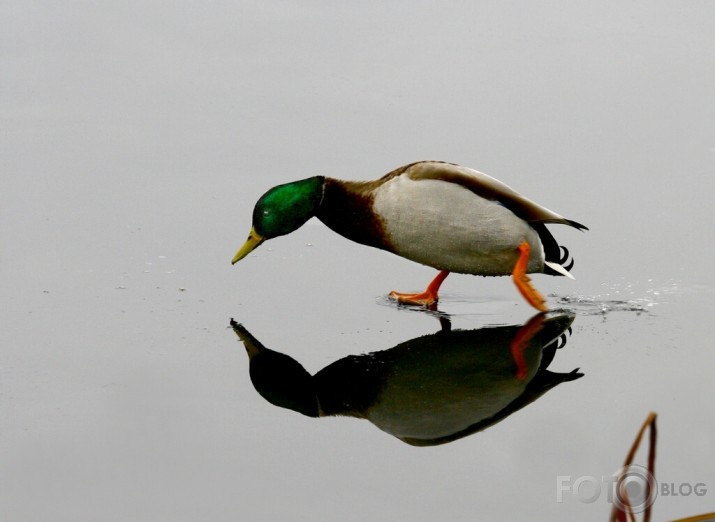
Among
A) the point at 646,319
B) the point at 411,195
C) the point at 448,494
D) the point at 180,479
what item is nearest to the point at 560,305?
the point at 646,319

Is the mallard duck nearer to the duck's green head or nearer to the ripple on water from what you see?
the duck's green head

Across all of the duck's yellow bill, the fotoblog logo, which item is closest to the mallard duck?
the duck's yellow bill

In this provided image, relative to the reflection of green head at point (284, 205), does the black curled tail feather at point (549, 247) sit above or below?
below

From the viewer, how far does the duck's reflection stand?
3.75 m

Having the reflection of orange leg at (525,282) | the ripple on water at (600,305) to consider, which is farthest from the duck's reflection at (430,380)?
the ripple on water at (600,305)

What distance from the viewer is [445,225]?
459 cm

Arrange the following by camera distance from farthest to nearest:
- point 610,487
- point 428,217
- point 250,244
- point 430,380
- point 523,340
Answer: point 250,244 < point 428,217 < point 523,340 < point 430,380 < point 610,487

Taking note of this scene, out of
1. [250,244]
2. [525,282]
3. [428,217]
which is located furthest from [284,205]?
[525,282]

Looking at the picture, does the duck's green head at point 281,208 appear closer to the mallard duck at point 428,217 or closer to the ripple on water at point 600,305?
the mallard duck at point 428,217

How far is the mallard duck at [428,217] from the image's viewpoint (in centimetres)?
459

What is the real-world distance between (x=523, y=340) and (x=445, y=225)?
1.73ft

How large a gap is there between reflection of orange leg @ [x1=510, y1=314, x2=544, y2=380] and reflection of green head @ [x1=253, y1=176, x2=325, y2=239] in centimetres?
92

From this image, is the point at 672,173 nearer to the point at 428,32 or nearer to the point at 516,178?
the point at 516,178

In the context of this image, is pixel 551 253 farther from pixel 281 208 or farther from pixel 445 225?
pixel 281 208
